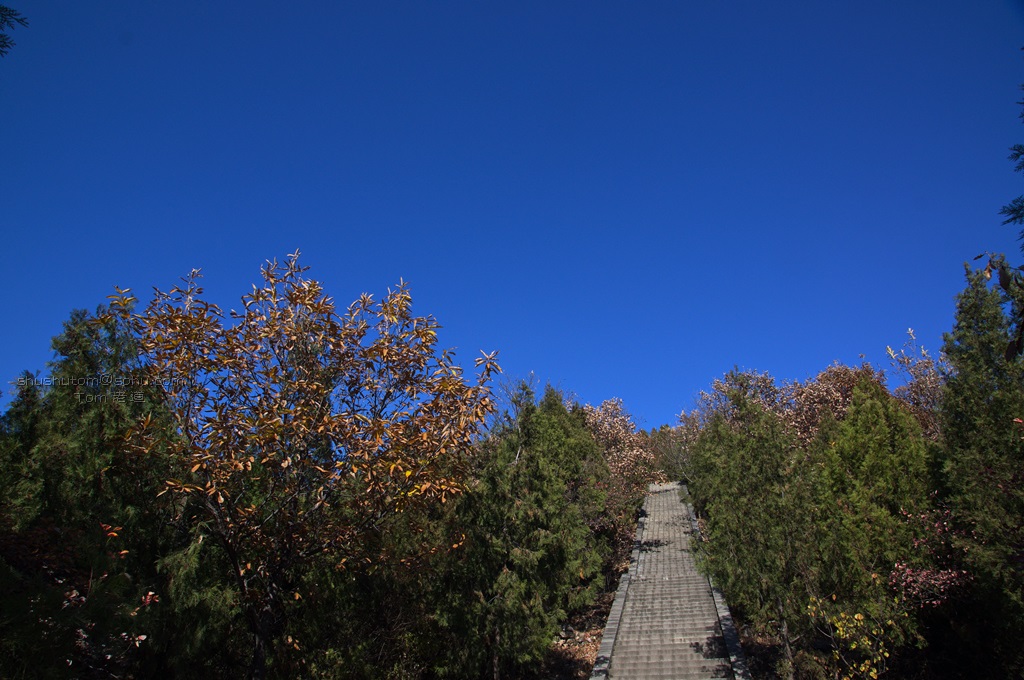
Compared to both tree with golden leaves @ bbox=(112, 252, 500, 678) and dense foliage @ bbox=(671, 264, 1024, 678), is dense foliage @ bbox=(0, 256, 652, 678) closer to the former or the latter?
tree with golden leaves @ bbox=(112, 252, 500, 678)

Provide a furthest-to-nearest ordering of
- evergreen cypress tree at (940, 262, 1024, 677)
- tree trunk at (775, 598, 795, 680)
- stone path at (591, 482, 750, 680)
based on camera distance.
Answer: stone path at (591, 482, 750, 680)
tree trunk at (775, 598, 795, 680)
evergreen cypress tree at (940, 262, 1024, 677)

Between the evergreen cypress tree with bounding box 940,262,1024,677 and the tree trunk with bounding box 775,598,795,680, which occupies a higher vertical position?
the evergreen cypress tree with bounding box 940,262,1024,677

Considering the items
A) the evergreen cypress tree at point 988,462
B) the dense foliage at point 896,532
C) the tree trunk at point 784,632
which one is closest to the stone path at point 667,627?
the tree trunk at point 784,632

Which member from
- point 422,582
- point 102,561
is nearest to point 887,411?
point 422,582

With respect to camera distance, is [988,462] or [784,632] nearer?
[988,462]

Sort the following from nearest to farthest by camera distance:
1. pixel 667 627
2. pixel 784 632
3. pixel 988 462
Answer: pixel 988 462, pixel 784 632, pixel 667 627

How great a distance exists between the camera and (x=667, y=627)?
13.6 metres

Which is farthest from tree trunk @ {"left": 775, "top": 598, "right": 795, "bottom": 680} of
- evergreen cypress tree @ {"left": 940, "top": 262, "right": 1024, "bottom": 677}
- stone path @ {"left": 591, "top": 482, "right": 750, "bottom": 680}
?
evergreen cypress tree @ {"left": 940, "top": 262, "right": 1024, "bottom": 677}

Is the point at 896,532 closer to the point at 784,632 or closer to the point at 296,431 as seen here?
the point at 784,632

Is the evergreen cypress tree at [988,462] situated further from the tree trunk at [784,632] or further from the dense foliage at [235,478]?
the dense foliage at [235,478]

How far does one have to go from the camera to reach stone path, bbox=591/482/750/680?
11.0 metres

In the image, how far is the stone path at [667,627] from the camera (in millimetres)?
11007

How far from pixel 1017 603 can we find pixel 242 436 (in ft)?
32.0

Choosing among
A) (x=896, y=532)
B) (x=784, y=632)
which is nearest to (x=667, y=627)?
(x=784, y=632)
